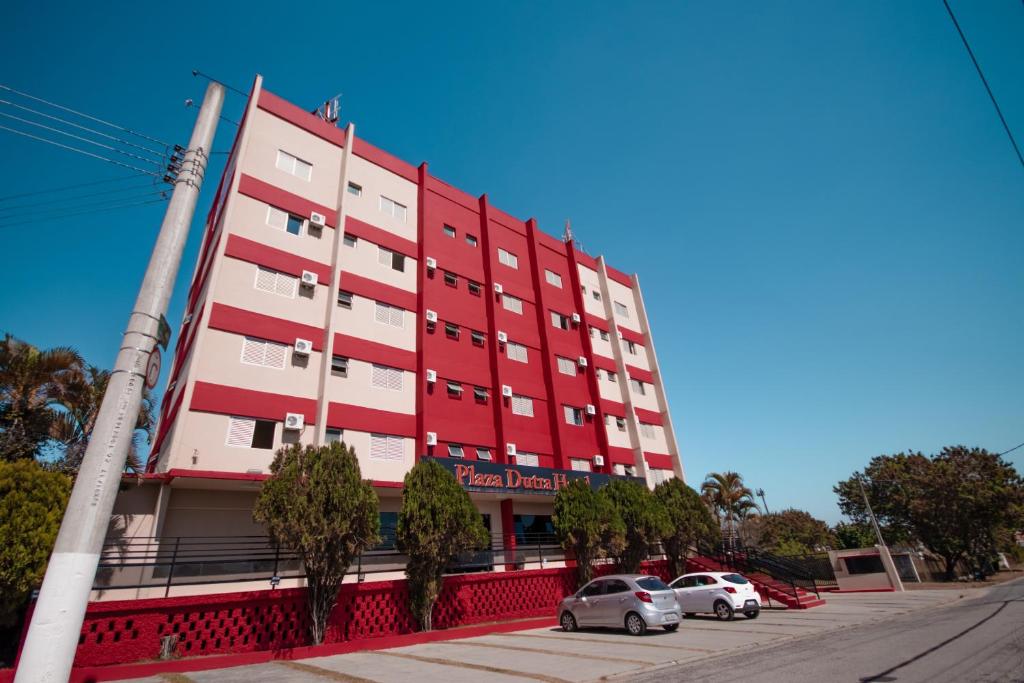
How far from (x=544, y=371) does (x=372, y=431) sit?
1141 cm

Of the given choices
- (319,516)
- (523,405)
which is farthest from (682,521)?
(319,516)

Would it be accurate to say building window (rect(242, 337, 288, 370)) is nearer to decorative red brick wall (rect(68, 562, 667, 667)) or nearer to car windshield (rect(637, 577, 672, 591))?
decorative red brick wall (rect(68, 562, 667, 667))

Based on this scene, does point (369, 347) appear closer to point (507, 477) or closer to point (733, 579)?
point (507, 477)

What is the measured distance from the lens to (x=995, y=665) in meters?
8.12

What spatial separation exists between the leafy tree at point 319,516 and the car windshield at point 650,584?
7617 mm

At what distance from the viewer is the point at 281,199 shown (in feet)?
Answer: 70.9

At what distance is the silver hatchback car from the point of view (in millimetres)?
13586

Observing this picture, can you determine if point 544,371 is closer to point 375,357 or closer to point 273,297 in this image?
point 375,357

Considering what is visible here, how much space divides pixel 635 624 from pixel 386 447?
A: 11571 millimetres

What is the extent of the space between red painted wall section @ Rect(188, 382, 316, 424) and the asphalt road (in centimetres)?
1479

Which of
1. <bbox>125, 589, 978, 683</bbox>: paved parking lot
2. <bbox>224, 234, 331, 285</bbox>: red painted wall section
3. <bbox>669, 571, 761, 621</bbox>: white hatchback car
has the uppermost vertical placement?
<bbox>224, 234, 331, 285</bbox>: red painted wall section

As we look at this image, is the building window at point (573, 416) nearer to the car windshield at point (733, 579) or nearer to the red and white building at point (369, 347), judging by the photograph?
the red and white building at point (369, 347)

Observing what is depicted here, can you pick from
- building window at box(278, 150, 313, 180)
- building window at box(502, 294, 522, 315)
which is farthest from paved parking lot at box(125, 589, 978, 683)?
building window at box(278, 150, 313, 180)

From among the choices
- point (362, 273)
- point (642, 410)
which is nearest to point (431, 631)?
point (362, 273)
